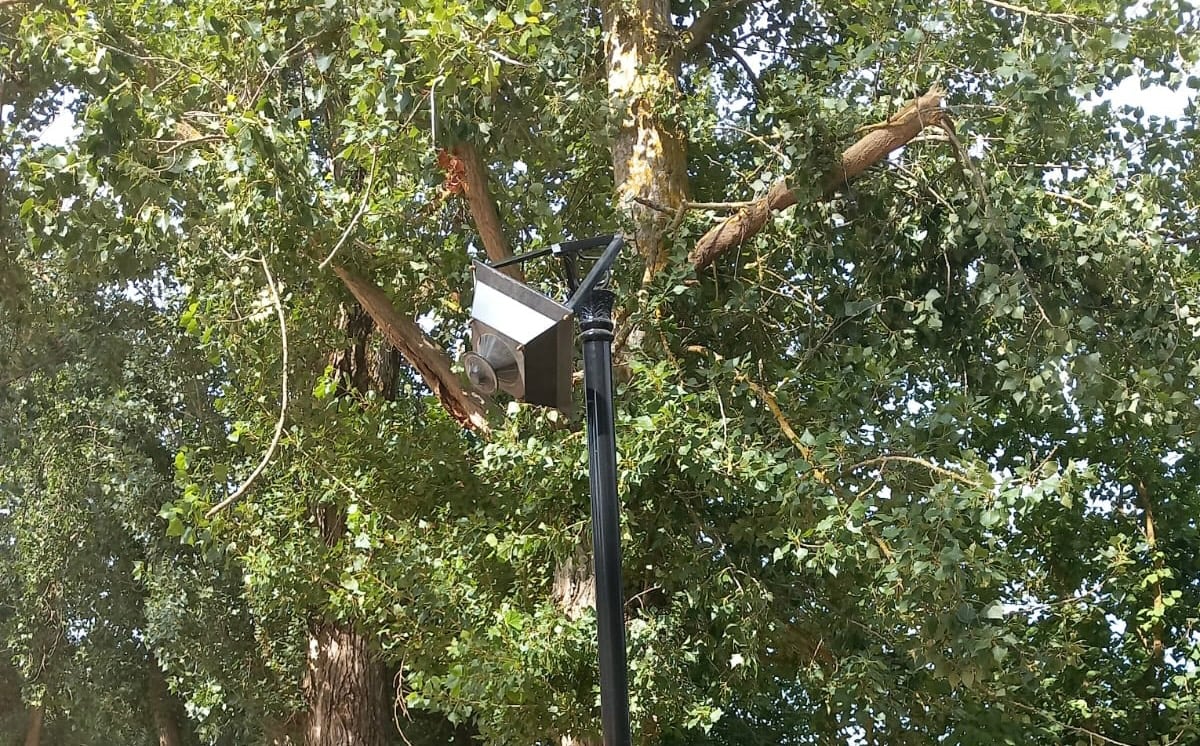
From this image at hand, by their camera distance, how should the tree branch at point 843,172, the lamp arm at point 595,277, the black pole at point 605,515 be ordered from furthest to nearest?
the tree branch at point 843,172, the lamp arm at point 595,277, the black pole at point 605,515

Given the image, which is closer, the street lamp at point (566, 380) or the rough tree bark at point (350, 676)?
the street lamp at point (566, 380)

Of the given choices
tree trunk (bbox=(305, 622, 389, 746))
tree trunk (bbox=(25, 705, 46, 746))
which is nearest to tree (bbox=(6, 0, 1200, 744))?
tree trunk (bbox=(305, 622, 389, 746))

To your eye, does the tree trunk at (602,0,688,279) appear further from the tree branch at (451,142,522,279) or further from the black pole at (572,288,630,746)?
the black pole at (572,288,630,746)

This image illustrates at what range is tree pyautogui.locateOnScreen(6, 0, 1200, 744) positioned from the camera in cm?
401

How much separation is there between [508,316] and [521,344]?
3.6 inches

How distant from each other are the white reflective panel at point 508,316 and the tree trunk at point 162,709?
381 inches

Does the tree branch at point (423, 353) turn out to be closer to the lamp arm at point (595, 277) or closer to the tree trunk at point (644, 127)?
the tree trunk at point (644, 127)

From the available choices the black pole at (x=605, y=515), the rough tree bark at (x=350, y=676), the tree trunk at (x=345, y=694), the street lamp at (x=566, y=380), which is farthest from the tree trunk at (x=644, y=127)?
the tree trunk at (x=345, y=694)

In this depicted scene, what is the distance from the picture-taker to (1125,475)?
24.1 feet

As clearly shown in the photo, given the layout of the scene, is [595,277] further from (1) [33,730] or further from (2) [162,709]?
(1) [33,730]

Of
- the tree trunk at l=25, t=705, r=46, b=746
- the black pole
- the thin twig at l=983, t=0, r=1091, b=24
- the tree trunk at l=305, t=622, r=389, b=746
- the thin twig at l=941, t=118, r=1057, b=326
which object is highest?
the tree trunk at l=25, t=705, r=46, b=746

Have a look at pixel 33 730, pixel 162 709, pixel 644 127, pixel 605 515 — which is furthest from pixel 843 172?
pixel 33 730

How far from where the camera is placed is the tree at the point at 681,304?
401cm

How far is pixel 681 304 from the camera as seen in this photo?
5035 millimetres
